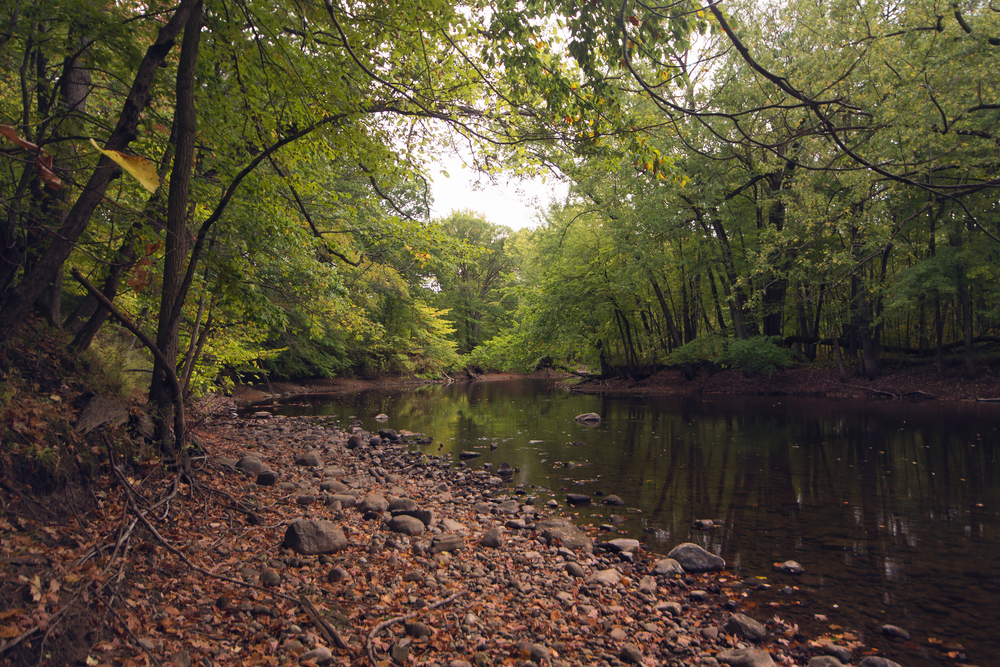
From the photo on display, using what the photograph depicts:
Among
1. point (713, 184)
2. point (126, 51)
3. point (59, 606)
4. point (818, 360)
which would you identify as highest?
point (713, 184)

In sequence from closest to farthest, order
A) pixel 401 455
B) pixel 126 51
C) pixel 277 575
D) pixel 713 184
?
1. pixel 277 575
2. pixel 126 51
3. pixel 401 455
4. pixel 713 184

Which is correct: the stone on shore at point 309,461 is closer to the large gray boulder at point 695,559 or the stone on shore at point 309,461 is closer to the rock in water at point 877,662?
the large gray boulder at point 695,559

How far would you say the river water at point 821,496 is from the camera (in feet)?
13.7

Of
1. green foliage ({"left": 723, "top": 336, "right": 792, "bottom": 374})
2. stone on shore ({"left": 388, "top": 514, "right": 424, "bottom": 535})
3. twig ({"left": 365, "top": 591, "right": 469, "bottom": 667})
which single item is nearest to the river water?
stone on shore ({"left": 388, "top": 514, "right": 424, "bottom": 535})

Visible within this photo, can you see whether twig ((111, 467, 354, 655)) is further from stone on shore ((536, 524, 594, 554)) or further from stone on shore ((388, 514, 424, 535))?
stone on shore ((536, 524, 594, 554))

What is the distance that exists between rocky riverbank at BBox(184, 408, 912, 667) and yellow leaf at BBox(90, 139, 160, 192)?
8.82ft

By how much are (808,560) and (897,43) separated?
43.5 feet

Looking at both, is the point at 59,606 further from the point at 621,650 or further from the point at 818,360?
the point at 818,360

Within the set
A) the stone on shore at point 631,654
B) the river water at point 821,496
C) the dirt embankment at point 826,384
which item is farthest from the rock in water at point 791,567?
the dirt embankment at point 826,384

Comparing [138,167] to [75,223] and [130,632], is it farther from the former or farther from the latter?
[75,223]

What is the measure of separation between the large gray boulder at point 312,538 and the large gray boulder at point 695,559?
10.5ft

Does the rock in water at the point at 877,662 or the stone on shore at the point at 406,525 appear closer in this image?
the rock in water at the point at 877,662

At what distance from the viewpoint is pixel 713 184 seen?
19750mm

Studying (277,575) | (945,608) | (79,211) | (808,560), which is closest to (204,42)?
(79,211)
